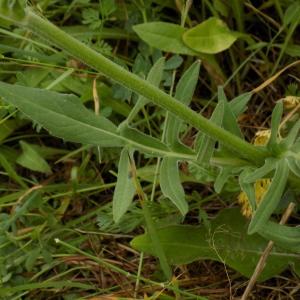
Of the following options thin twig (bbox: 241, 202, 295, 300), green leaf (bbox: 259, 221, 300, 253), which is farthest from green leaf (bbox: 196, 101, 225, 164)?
thin twig (bbox: 241, 202, 295, 300)

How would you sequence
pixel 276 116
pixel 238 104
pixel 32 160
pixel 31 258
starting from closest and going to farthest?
1. pixel 276 116
2. pixel 238 104
3. pixel 31 258
4. pixel 32 160

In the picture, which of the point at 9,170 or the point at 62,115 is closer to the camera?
the point at 62,115

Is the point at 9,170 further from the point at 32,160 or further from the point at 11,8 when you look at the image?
the point at 11,8

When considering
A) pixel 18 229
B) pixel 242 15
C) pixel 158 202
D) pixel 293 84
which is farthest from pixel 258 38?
pixel 18 229

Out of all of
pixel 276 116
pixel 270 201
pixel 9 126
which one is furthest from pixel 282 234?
pixel 9 126

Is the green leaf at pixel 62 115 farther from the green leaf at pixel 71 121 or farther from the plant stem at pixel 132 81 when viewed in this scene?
the plant stem at pixel 132 81

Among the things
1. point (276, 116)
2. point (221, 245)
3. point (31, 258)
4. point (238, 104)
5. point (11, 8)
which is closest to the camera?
point (11, 8)

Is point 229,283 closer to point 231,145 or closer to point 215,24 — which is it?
point 231,145
